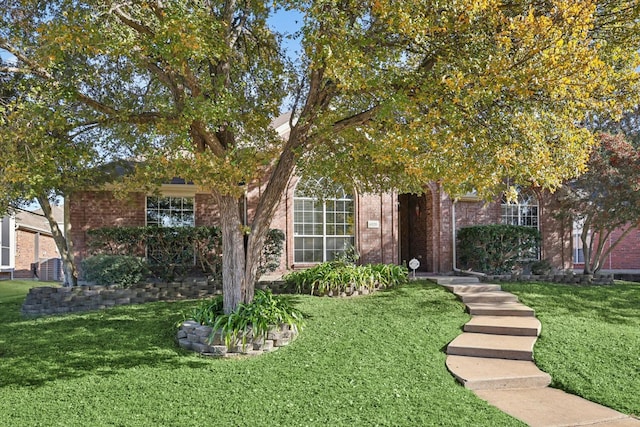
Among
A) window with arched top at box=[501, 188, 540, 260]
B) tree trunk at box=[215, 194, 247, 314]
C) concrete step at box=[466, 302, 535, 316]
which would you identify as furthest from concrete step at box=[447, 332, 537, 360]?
window with arched top at box=[501, 188, 540, 260]

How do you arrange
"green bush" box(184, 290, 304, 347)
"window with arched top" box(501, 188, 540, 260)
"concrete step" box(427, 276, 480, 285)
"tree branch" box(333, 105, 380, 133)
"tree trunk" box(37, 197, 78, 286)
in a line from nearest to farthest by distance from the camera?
"green bush" box(184, 290, 304, 347) < "tree branch" box(333, 105, 380, 133) < "tree trunk" box(37, 197, 78, 286) < "concrete step" box(427, 276, 480, 285) < "window with arched top" box(501, 188, 540, 260)

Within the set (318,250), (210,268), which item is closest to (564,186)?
(318,250)

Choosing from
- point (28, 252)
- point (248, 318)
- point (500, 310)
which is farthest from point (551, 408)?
point (28, 252)

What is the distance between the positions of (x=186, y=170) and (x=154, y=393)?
2883 millimetres

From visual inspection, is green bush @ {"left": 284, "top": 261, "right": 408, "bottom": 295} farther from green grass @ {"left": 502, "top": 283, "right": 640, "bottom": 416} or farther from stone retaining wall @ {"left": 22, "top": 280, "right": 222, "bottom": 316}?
green grass @ {"left": 502, "top": 283, "right": 640, "bottom": 416}

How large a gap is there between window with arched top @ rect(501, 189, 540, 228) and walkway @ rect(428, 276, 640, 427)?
6798mm

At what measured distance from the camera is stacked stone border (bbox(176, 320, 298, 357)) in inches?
275

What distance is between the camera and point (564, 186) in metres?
13.2

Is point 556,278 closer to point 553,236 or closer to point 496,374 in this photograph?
point 553,236

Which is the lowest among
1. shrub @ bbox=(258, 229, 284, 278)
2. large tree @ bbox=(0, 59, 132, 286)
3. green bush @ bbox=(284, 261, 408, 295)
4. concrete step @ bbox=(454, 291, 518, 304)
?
concrete step @ bbox=(454, 291, 518, 304)

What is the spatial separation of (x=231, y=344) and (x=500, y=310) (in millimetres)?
5083

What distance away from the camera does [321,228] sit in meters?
14.0

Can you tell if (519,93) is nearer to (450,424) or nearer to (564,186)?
(450,424)

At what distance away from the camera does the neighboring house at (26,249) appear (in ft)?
68.7
